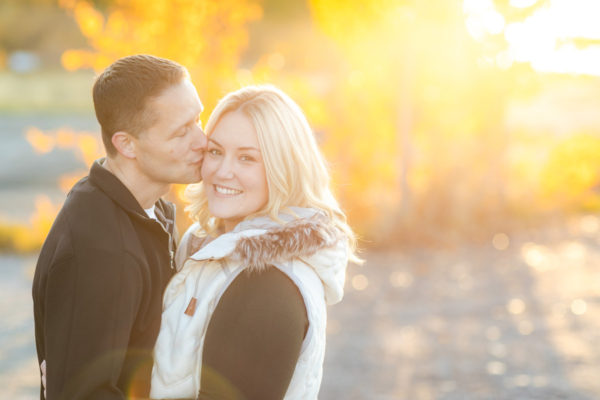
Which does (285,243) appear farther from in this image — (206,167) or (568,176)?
(568,176)

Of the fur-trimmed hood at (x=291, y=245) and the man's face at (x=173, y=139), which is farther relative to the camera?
the man's face at (x=173, y=139)


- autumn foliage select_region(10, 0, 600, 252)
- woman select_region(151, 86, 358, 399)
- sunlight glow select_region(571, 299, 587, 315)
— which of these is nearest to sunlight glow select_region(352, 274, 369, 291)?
autumn foliage select_region(10, 0, 600, 252)

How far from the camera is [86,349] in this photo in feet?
6.44

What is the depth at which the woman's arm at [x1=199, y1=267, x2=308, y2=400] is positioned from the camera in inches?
78.3

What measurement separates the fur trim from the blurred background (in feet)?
11.6

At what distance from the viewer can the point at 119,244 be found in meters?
2.05

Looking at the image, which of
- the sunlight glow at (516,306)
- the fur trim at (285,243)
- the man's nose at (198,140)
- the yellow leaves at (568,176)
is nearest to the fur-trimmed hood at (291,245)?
the fur trim at (285,243)

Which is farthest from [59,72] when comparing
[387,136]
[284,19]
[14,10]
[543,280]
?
[543,280]

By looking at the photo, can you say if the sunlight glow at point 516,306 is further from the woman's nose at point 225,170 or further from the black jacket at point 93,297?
the black jacket at point 93,297

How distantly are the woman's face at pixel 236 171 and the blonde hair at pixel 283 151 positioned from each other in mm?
32

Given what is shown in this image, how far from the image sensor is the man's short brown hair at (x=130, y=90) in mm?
2250

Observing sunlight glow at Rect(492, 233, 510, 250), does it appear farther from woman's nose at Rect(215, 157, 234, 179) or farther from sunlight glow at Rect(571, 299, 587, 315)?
woman's nose at Rect(215, 157, 234, 179)

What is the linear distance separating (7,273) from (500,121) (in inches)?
306

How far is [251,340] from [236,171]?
64 centimetres
